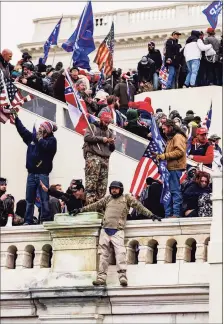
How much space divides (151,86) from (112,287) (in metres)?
13.6

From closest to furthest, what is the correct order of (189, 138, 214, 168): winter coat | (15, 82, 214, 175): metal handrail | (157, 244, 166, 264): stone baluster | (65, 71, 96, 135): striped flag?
(157, 244, 166, 264): stone baluster < (15, 82, 214, 175): metal handrail < (189, 138, 214, 168): winter coat < (65, 71, 96, 135): striped flag

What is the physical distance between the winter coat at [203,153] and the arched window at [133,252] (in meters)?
4.59

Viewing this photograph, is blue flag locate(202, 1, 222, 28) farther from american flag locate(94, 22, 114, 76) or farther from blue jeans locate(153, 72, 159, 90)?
american flag locate(94, 22, 114, 76)

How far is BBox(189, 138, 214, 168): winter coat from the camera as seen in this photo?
29500mm

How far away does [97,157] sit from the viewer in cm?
2634

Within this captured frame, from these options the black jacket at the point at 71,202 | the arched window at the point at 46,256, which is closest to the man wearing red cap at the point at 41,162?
the black jacket at the point at 71,202

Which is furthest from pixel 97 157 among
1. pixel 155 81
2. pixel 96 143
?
pixel 155 81

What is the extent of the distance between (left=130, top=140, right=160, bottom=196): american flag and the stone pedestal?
103 inches

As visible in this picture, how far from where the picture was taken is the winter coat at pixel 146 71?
37.3 metres

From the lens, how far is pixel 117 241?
81.7ft

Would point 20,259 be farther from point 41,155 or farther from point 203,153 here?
point 203,153

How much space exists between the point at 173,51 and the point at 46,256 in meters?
11.8

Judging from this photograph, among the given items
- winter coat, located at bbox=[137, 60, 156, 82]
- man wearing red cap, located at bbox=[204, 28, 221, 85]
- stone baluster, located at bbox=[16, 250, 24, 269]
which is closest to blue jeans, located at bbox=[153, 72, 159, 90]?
winter coat, located at bbox=[137, 60, 156, 82]

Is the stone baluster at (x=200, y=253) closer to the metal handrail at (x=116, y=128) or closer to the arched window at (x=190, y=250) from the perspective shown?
the arched window at (x=190, y=250)
